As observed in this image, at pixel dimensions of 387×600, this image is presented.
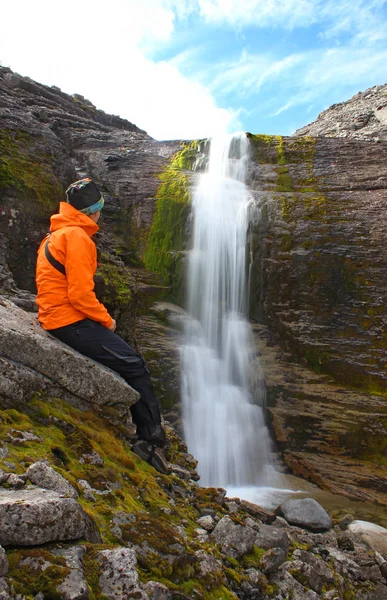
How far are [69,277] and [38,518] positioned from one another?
112 inches

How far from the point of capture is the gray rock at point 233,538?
4356mm

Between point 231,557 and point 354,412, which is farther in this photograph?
point 354,412

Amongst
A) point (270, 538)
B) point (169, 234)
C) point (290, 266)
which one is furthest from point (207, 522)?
point (169, 234)

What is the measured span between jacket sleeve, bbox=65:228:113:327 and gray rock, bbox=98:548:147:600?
281 cm

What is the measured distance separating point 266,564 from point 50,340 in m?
3.32

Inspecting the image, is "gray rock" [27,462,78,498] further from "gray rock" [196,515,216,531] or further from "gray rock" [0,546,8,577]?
"gray rock" [196,515,216,531]

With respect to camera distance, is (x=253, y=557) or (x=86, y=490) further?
(x=253, y=557)

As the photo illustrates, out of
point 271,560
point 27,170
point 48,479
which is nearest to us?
point 48,479

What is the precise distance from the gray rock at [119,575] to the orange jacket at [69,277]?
2833 mm

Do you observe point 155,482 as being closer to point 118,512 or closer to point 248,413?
point 118,512

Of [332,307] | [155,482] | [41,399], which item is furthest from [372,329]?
[41,399]

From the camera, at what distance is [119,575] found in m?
2.79

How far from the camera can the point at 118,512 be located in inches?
144

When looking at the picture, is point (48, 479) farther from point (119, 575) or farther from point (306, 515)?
point (306, 515)
